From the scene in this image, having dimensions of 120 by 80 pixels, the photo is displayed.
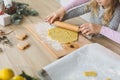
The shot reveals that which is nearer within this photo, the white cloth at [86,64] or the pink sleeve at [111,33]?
the white cloth at [86,64]

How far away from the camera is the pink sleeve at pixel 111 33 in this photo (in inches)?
39.2

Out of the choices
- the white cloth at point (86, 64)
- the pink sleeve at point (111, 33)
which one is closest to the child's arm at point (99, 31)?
the pink sleeve at point (111, 33)

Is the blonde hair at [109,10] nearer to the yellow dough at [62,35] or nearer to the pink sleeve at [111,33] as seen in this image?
the pink sleeve at [111,33]

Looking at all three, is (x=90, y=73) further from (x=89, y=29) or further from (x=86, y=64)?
(x=89, y=29)

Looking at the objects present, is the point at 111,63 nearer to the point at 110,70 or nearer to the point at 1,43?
the point at 110,70

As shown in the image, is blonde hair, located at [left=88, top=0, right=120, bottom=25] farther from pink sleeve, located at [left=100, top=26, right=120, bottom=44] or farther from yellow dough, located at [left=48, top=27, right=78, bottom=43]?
yellow dough, located at [left=48, top=27, right=78, bottom=43]

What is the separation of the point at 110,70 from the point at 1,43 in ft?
1.60

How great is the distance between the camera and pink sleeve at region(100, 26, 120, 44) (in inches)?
39.2

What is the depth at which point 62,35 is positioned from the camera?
1.00m

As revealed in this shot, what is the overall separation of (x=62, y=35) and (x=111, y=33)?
24cm

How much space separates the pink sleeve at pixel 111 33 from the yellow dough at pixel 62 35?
0.14 m

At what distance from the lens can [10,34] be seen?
1021 mm

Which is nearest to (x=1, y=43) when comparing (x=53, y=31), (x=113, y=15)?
(x=53, y=31)

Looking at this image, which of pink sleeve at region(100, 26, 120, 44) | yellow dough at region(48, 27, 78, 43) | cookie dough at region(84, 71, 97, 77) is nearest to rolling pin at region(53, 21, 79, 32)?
yellow dough at region(48, 27, 78, 43)
